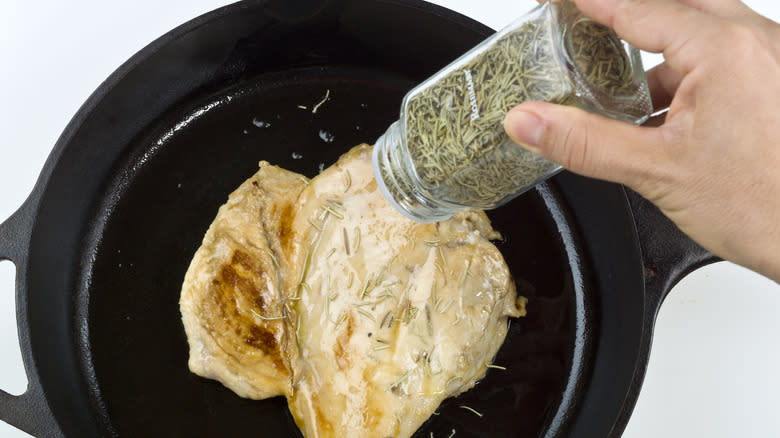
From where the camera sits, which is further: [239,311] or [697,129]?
[239,311]

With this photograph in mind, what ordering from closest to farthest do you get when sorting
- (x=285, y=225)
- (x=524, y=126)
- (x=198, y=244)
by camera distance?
(x=524, y=126) → (x=285, y=225) → (x=198, y=244)

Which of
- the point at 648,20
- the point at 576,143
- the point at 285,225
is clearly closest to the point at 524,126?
the point at 576,143

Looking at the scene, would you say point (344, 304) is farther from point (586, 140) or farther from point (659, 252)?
point (659, 252)

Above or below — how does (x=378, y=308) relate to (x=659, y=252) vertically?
above

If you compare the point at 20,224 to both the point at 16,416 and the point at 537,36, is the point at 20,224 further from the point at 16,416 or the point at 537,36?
the point at 537,36

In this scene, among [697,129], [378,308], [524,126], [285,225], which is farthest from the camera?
[285,225]

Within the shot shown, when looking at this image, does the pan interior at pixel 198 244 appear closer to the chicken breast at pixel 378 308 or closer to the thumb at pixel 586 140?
the chicken breast at pixel 378 308

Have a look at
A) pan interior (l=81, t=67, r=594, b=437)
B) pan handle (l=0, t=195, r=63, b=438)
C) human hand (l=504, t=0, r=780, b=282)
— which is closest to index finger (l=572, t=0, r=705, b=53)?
human hand (l=504, t=0, r=780, b=282)

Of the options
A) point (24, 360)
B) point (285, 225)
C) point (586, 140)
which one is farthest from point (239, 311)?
point (586, 140)
